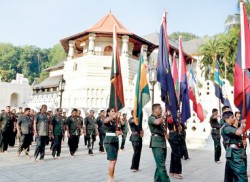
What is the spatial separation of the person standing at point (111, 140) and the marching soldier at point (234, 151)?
2292 millimetres

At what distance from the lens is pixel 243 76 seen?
5.45 metres

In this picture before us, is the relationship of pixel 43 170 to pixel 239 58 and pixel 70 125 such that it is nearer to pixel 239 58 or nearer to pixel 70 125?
pixel 70 125

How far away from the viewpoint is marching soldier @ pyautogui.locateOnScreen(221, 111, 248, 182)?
5.02 m

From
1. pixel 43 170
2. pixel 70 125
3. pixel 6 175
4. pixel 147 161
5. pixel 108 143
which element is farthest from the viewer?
pixel 70 125

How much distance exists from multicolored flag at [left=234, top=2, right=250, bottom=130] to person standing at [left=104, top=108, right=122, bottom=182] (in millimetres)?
2600

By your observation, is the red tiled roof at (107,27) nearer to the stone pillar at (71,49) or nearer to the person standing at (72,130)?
the stone pillar at (71,49)

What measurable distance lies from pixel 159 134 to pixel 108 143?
1.15 meters

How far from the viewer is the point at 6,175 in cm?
693

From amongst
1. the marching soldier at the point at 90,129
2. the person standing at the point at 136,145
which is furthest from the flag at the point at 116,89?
the marching soldier at the point at 90,129

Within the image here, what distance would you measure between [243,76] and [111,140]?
306cm

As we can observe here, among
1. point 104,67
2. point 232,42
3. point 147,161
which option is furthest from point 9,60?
point 147,161

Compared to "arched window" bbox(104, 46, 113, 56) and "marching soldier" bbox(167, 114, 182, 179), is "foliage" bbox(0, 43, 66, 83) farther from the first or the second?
"marching soldier" bbox(167, 114, 182, 179)

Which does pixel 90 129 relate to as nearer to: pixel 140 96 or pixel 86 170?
pixel 86 170

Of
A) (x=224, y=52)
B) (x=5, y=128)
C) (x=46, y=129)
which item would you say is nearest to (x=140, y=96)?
(x=46, y=129)
